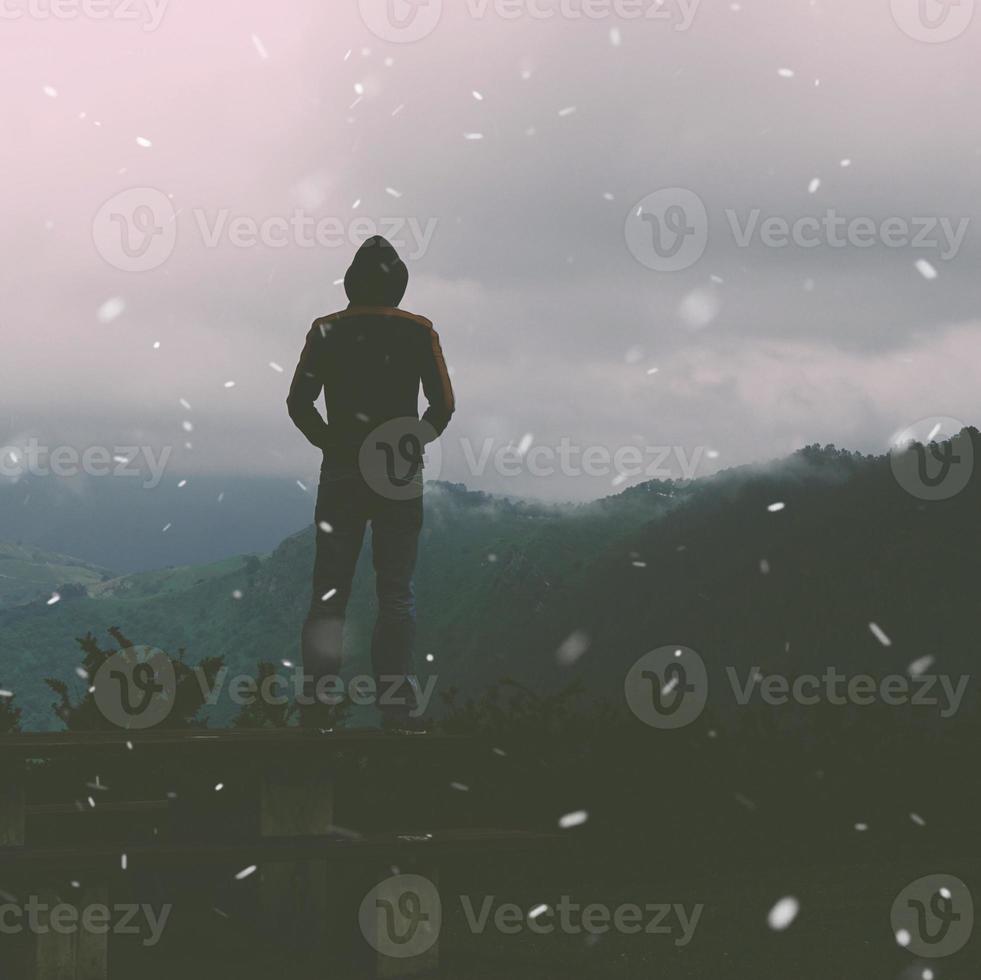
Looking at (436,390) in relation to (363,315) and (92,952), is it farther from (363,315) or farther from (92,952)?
(92,952)

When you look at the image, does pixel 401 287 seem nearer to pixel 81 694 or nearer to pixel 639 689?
pixel 639 689

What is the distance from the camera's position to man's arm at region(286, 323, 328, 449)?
22.3 ft

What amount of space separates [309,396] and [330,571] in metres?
0.92

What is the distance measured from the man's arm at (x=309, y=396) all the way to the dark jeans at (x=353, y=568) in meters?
0.18

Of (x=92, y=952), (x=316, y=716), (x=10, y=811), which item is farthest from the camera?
(x=316, y=716)

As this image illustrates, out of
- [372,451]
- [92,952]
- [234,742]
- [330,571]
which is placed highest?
[372,451]

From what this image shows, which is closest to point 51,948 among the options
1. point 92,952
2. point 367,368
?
point 92,952

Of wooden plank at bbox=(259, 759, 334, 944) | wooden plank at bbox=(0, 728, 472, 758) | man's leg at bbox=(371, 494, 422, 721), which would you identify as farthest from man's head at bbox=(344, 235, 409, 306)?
wooden plank at bbox=(259, 759, 334, 944)

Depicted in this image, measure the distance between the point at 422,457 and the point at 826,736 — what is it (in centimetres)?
476

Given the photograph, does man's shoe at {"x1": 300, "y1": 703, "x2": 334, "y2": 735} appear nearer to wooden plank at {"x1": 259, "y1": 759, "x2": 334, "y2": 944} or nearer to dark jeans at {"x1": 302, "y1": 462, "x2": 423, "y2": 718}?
dark jeans at {"x1": 302, "y1": 462, "x2": 423, "y2": 718}

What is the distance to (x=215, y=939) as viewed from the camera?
7.09 meters

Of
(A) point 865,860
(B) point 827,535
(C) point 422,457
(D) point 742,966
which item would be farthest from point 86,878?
(B) point 827,535

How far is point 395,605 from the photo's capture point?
268 inches

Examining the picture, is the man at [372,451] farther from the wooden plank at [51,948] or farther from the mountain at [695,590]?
the mountain at [695,590]
